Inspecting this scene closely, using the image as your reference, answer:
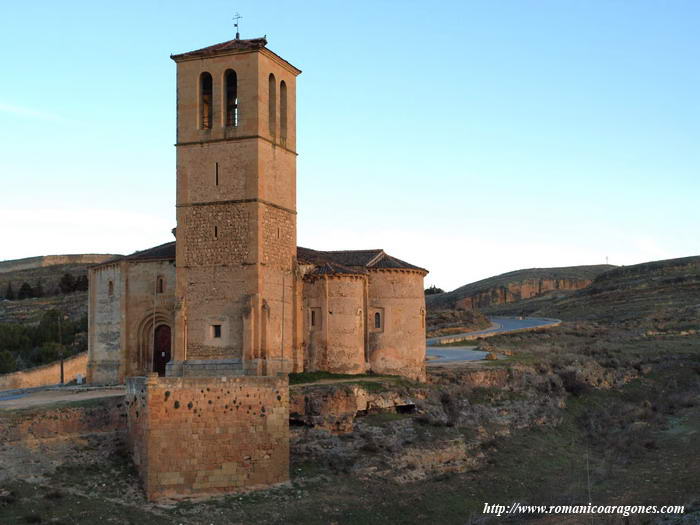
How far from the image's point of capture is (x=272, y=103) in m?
35.8

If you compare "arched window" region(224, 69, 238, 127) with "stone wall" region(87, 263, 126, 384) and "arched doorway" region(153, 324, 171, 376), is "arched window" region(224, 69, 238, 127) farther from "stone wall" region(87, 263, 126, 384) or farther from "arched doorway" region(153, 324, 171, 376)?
"arched doorway" region(153, 324, 171, 376)

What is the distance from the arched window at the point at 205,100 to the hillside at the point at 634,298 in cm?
4779

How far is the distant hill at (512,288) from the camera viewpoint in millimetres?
125250

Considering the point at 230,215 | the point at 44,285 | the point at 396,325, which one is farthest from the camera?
the point at 44,285

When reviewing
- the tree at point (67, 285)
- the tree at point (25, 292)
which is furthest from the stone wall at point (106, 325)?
the tree at point (25, 292)

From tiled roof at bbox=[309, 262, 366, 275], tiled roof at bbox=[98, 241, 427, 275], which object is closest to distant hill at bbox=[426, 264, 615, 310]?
tiled roof at bbox=[98, 241, 427, 275]

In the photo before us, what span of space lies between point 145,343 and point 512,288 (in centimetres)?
9913

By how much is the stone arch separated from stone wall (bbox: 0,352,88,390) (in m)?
9.66

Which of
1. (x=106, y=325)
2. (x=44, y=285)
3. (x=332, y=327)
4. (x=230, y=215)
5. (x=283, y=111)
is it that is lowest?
(x=332, y=327)

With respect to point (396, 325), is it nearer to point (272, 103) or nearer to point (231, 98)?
point (272, 103)

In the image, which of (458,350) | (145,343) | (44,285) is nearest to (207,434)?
(145,343)

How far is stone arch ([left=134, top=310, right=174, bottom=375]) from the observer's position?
37031mm

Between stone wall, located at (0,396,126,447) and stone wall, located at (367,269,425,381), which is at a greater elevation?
stone wall, located at (367,269,425,381)

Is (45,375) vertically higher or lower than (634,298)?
lower
